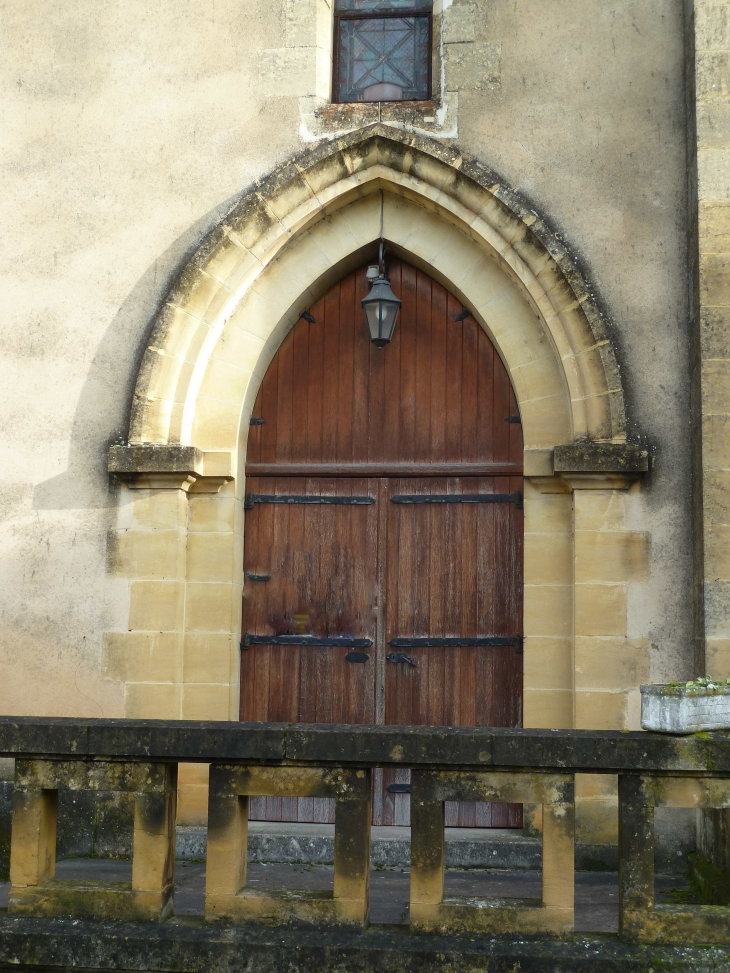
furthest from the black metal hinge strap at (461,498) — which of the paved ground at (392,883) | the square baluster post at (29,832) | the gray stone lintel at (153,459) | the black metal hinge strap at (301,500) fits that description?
the square baluster post at (29,832)

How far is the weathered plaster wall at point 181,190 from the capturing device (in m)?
5.62

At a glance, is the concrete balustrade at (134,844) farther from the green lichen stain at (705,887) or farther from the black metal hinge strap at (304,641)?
the green lichen stain at (705,887)

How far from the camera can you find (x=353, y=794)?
3713 millimetres

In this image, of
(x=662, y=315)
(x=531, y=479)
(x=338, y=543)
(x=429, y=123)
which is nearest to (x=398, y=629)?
(x=338, y=543)

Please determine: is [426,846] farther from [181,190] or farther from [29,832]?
[181,190]

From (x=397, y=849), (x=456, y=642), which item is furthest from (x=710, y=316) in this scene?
(x=397, y=849)

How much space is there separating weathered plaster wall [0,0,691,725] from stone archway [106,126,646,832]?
0.17 meters

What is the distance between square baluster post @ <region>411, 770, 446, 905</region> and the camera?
3.64m

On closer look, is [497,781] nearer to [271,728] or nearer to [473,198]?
[271,728]

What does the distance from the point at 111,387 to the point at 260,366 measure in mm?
856

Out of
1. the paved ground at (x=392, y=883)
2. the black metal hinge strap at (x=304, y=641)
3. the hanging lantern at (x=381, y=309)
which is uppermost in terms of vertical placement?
the hanging lantern at (x=381, y=309)

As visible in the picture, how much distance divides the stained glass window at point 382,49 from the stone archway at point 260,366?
25.6 inches

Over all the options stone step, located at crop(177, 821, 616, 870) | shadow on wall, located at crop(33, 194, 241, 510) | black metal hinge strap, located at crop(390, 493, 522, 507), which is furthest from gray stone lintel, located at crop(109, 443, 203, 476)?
stone step, located at crop(177, 821, 616, 870)

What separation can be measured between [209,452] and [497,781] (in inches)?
113
